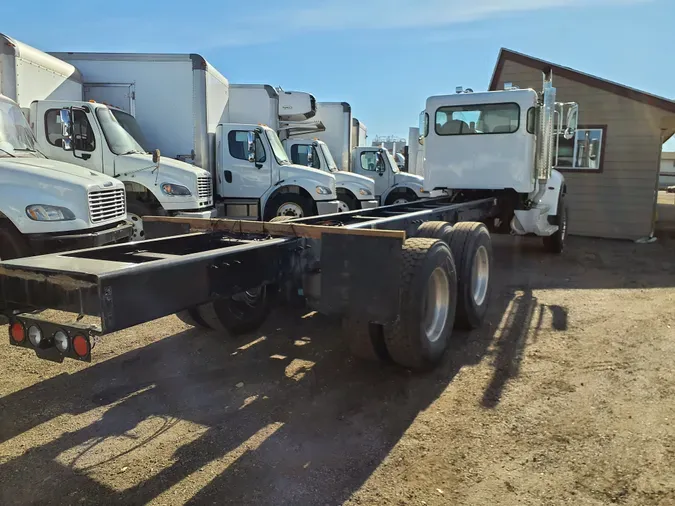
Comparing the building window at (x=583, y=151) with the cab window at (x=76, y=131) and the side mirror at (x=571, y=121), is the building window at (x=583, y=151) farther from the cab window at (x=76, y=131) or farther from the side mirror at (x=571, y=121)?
the cab window at (x=76, y=131)

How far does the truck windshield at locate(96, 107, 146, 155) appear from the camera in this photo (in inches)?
352

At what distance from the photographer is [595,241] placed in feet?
43.2

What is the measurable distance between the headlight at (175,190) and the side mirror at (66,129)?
1561 millimetres

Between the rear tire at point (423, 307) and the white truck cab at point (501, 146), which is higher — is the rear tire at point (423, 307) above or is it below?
below

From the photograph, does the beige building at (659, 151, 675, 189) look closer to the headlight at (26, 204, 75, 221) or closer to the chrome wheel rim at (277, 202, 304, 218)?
the chrome wheel rim at (277, 202, 304, 218)

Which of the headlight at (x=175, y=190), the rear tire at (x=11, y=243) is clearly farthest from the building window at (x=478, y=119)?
the rear tire at (x=11, y=243)

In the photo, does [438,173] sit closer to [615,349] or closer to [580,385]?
[615,349]

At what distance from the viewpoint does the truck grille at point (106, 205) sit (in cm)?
622

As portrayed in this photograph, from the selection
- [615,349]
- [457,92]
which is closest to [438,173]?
[457,92]

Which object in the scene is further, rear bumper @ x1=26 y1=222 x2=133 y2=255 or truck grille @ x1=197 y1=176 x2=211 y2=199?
truck grille @ x1=197 y1=176 x2=211 y2=199

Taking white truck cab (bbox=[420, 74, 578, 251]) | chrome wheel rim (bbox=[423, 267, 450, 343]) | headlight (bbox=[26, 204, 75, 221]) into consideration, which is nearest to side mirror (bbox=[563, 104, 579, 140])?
white truck cab (bbox=[420, 74, 578, 251])

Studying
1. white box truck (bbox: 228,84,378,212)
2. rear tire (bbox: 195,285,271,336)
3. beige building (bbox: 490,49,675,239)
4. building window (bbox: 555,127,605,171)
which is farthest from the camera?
white box truck (bbox: 228,84,378,212)

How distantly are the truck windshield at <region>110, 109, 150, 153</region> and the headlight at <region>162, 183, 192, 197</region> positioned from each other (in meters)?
1.40

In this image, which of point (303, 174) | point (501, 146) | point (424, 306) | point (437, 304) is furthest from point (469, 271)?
point (303, 174)
